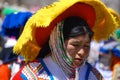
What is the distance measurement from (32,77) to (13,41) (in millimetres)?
2680

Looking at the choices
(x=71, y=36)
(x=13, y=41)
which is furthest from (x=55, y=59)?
(x=13, y=41)

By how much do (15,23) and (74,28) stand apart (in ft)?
7.88

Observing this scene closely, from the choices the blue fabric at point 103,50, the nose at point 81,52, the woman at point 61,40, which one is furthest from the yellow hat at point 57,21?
the blue fabric at point 103,50

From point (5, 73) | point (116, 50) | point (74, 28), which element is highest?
point (74, 28)

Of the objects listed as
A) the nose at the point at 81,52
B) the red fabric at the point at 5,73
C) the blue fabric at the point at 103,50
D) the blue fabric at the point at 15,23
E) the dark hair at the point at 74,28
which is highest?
the dark hair at the point at 74,28

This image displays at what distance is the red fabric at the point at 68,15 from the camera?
354cm

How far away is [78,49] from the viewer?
3410 millimetres

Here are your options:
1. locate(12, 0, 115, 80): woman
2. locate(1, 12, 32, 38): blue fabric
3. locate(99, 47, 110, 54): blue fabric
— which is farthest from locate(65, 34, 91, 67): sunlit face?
locate(99, 47, 110, 54): blue fabric

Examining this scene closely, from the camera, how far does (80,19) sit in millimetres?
3568

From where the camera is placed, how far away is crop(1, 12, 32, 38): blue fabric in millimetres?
5664

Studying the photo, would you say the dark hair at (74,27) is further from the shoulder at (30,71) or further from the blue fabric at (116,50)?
the blue fabric at (116,50)

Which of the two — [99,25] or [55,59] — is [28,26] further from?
[99,25]

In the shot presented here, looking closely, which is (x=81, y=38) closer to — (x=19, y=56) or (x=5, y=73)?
(x=5, y=73)

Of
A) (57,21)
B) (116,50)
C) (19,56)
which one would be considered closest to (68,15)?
(57,21)
